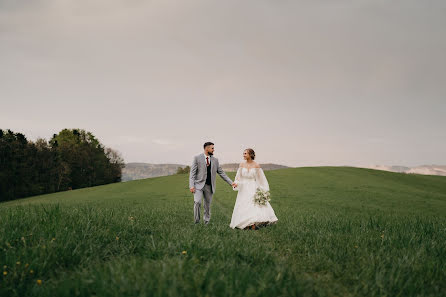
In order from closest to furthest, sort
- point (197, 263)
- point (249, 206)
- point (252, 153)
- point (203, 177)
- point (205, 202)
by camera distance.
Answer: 1. point (197, 263)
2. point (249, 206)
3. point (203, 177)
4. point (205, 202)
5. point (252, 153)

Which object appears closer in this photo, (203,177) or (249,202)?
(249,202)

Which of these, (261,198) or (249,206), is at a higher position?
(261,198)

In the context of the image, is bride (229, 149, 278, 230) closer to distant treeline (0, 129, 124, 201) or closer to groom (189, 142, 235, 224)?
A: groom (189, 142, 235, 224)

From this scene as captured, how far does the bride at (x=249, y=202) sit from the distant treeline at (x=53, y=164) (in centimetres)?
5375

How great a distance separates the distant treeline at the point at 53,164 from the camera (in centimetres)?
5025

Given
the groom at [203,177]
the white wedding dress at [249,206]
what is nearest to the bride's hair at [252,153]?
the white wedding dress at [249,206]

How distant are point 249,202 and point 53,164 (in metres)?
60.3

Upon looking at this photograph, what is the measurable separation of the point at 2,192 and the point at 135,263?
60.6 metres

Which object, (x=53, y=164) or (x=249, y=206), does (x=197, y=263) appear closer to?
(x=249, y=206)

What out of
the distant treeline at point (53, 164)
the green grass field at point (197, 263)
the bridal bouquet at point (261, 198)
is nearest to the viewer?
the green grass field at point (197, 263)

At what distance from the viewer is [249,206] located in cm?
1012

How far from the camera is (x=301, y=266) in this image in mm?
5168

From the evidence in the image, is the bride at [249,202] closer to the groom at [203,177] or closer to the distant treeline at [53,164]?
the groom at [203,177]

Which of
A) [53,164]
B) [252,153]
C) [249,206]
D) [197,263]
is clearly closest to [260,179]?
[252,153]
